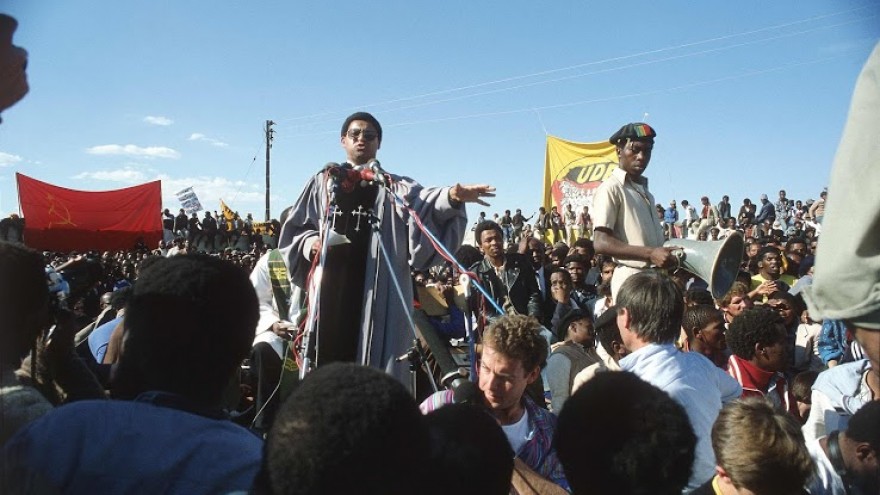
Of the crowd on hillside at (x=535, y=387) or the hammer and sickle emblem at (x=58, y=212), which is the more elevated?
the hammer and sickle emblem at (x=58, y=212)

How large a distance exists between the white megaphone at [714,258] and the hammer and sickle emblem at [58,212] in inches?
296

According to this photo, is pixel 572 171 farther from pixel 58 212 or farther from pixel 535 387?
pixel 535 387

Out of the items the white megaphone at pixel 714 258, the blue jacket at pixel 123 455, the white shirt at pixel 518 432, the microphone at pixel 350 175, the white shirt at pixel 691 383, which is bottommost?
the white shirt at pixel 518 432

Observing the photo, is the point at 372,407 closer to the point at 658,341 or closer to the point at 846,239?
the point at 846,239

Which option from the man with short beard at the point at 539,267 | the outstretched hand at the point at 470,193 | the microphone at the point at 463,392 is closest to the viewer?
the microphone at the point at 463,392

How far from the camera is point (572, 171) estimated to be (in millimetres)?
13398

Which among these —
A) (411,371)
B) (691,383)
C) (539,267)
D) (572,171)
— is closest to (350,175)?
(411,371)

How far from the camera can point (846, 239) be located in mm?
1144

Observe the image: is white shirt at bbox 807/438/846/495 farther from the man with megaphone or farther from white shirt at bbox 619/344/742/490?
the man with megaphone

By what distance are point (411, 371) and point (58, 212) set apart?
22.6 feet

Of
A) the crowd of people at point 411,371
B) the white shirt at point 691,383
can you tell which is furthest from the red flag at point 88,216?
the white shirt at point 691,383

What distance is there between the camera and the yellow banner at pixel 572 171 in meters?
12.7

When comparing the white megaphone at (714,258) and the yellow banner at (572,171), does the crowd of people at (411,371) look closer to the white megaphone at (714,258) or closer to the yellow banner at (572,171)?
the white megaphone at (714,258)

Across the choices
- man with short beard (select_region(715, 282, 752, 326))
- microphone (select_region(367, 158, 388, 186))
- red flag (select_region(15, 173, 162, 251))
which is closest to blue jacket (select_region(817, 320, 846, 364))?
man with short beard (select_region(715, 282, 752, 326))
